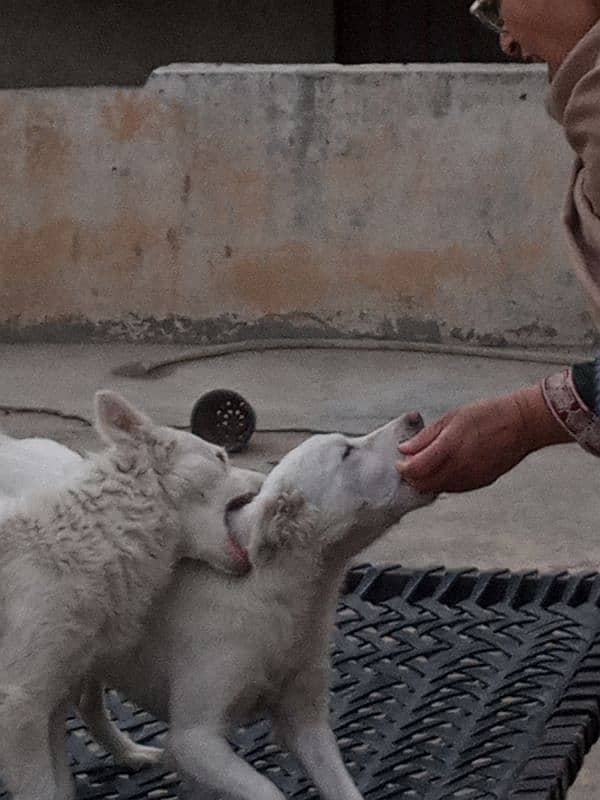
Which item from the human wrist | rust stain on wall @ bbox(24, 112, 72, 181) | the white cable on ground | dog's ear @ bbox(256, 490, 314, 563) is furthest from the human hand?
rust stain on wall @ bbox(24, 112, 72, 181)

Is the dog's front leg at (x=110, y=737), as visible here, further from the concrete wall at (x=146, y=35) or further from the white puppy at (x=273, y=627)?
the concrete wall at (x=146, y=35)

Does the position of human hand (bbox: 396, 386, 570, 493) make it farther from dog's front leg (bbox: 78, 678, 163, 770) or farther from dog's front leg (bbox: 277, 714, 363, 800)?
dog's front leg (bbox: 78, 678, 163, 770)

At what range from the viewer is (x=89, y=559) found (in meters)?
2.18

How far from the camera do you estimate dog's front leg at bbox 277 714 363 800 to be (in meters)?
2.27

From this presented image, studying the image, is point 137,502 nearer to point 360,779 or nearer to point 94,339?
point 360,779

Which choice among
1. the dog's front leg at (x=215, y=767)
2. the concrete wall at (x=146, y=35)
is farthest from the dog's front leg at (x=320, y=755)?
the concrete wall at (x=146, y=35)

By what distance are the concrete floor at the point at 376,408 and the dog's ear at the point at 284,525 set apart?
6.77 ft

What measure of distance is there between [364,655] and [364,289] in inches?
152

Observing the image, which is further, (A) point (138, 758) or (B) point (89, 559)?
(A) point (138, 758)

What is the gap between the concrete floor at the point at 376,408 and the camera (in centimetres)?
451

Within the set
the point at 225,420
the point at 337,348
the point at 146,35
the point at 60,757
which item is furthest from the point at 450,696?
the point at 146,35

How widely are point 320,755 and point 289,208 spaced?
4497 millimetres

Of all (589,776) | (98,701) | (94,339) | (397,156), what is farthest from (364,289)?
(98,701)

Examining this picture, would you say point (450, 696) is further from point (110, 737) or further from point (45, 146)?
point (45, 146)
